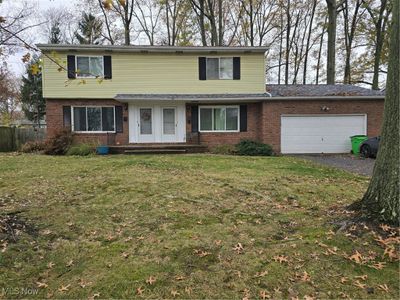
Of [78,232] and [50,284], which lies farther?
[78,232]

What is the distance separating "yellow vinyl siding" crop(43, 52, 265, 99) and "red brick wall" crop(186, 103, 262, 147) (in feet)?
3.23

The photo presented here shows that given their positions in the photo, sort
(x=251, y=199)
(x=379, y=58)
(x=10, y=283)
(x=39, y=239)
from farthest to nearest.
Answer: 1. (x=379, y=58)
2. (x=251, y=199)
3. (x=39, y=239)
4. (x=10, y=283)

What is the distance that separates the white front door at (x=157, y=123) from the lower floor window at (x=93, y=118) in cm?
106

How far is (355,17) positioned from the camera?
25.2 metres

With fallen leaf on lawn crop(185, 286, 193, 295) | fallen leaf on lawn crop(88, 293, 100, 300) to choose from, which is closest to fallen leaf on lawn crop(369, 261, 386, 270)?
fallen leaf on lawn crop(185, 286, 193, 295)

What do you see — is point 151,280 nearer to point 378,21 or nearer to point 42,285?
point 42,285

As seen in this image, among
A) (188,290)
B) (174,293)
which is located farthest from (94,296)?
(188,290)

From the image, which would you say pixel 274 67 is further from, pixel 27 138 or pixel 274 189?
pixel 274 189

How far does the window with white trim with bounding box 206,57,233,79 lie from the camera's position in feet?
52.2

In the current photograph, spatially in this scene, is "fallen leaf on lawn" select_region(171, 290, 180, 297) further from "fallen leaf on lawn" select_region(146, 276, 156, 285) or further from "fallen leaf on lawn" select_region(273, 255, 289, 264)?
"fallen leaf on lawn" select_region(273, 255, 289, 264)

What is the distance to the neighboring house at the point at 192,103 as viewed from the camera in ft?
49.5

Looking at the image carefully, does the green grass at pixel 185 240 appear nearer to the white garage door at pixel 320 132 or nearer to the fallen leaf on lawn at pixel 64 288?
the fallen leaf on lawn at pixel 64 288

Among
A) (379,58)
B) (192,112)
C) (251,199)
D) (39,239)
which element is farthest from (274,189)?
(379,58)

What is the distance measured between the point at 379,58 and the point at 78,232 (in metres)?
26.1
